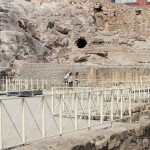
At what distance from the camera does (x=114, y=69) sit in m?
20.6

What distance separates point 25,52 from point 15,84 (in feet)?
22.0

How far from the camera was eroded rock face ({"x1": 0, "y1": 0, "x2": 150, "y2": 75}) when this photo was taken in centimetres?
2589

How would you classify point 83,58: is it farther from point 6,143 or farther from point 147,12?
point 6,143

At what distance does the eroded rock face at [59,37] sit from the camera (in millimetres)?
25891

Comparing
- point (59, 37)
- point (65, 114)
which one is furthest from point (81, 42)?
point (65, 114)

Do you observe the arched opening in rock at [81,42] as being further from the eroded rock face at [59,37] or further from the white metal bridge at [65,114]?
the white metal bridge at [65,114]

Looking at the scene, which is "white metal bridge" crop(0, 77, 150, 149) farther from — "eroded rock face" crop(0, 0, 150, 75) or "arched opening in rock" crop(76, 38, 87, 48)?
"arched opening in rock" crop(76, 38, 87, 48)

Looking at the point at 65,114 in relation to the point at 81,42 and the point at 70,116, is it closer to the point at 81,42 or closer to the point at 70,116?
the point at 70,116

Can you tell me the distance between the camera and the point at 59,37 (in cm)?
3325

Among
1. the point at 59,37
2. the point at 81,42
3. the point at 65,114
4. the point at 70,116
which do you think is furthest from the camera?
the point at 81,42

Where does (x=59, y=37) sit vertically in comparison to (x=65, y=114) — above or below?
above

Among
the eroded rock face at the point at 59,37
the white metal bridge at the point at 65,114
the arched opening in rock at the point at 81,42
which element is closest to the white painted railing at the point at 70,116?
the white metal bridge at the point at 65,114

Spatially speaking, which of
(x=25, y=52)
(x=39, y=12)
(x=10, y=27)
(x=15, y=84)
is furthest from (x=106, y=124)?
(x=39, y=12)

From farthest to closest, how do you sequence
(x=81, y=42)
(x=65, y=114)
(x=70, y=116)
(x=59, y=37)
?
(x=81, y=42) → (x=59, y=37) → (x=65, y=114) → (x=70, y=116)
